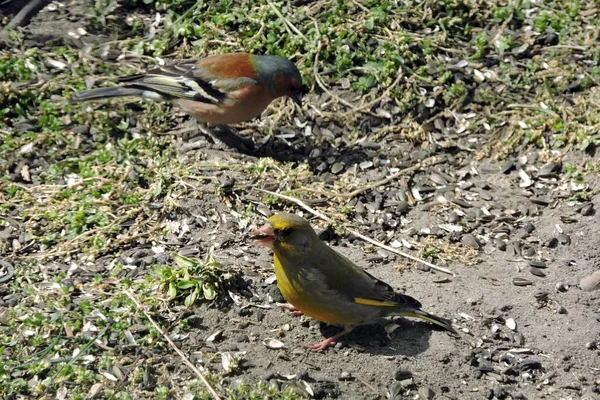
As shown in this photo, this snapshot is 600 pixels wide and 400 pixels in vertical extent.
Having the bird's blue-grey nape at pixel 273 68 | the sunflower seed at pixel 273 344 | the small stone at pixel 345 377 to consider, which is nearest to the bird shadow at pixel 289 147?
the bird's blue-grey nape at pixel 273 68

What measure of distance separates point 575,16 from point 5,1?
17.5ft

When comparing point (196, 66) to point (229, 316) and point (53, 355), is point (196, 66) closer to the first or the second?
point (229, 316)

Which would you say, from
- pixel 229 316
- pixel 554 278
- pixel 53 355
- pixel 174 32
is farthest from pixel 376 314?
pixel 174 32

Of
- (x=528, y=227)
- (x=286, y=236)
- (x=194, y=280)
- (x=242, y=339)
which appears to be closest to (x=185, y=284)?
(x=194, y=280)

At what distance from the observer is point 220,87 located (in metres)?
6.48

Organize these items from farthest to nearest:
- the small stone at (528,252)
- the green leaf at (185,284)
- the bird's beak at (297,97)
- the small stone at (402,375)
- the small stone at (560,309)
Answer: the bird's beak at (297,97), the small stone at (528,252), the small stone at (560,309), the green leaf at (185,284), the small stone at (402,375)

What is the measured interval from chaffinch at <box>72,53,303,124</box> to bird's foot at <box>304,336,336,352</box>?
7.86ft

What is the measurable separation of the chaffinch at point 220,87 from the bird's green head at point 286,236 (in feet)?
6.67

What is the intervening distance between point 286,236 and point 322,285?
35 cm

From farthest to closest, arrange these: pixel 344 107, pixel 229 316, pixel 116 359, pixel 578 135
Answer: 1. pixel 344 107
2. pixel 578 135
3. pixel 229 316
4. pixel 116 359

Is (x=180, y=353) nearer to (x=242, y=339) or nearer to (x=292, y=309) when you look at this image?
(x=242, y=339)

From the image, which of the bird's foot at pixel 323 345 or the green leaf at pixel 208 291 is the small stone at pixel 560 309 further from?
the green leaf at pixel 208 291

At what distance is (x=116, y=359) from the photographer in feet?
14.4

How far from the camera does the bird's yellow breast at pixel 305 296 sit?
4586mm
